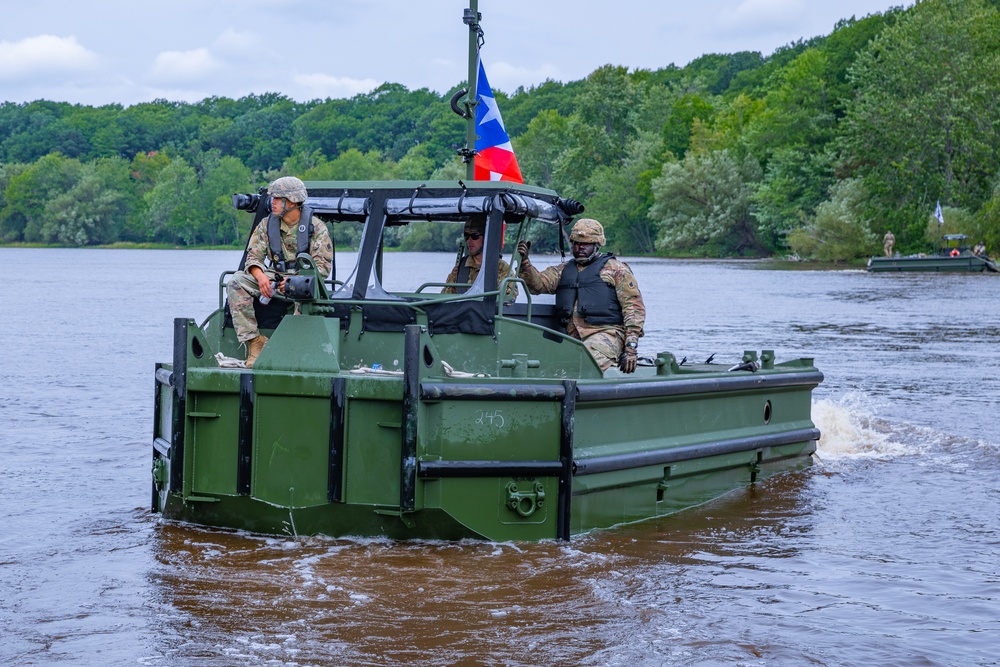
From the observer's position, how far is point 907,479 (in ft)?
39.0

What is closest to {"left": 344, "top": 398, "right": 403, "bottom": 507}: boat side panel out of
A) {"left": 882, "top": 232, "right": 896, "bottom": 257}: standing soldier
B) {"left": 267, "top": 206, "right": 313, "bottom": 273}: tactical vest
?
{"left": 267, "top": 206, "right": 313, "bottom": 273}: tactical vest

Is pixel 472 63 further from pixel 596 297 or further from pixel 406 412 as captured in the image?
pixel 406 412

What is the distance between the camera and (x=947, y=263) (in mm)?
59875

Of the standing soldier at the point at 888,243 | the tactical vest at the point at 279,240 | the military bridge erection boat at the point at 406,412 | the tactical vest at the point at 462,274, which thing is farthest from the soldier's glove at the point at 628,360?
the standing soldier at the point at 888,243

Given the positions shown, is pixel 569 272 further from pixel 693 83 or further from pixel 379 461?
pixel 693 83

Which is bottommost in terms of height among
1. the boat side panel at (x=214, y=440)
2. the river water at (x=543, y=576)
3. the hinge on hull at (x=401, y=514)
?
the river water at (x=543, y=576)

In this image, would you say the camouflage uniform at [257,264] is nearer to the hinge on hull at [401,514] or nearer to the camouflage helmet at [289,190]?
the camouflage helmet at [289,190]

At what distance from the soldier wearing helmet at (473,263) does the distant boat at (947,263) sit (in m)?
53.9

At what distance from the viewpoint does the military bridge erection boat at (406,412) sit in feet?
25.8

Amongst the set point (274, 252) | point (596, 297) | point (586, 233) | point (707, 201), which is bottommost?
point (596, 297)

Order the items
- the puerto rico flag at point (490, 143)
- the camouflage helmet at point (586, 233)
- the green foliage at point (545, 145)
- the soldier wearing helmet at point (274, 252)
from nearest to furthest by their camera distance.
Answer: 1. the soldier wearing helmet at point (274, 252)
2. the camouflage helmet at point (586, 233)
3. the puerto rico flag at point (490, 143)
4. the green foliage at point (545, 145)

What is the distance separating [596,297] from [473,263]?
970 mm

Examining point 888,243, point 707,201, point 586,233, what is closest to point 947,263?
point 888,243

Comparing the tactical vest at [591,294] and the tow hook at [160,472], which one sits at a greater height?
the tactical vest at [591,294]
